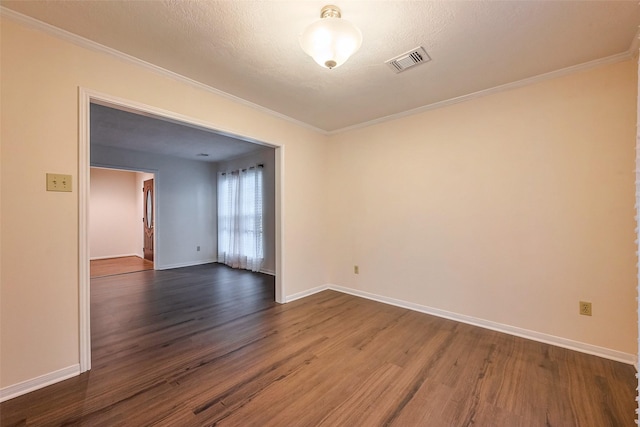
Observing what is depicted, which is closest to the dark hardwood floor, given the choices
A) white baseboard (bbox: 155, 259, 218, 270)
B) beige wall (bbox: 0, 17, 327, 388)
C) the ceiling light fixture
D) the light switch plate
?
beige wall (bbox: 0, 17, 327, 388)

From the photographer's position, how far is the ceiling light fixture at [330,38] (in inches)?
59.9

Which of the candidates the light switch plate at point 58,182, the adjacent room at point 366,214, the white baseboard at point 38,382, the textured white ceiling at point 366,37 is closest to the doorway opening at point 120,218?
the adjacent room at point 366,214

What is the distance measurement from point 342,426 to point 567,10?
2892mm

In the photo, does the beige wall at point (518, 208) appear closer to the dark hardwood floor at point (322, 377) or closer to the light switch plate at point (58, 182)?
the dark hardwood floor at point (322, 377)

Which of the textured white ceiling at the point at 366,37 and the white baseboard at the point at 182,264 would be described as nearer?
the textured white ceiling at the point at 366,37

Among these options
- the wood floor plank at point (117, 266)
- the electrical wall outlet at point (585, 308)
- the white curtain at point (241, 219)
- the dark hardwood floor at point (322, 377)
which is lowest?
the dark hardwood floor at point (322, 377)

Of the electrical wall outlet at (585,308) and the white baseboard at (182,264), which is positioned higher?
the electrical wall outlet at (585,308)

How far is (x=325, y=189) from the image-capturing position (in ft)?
13.6

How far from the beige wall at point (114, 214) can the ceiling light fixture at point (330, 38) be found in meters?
7.71

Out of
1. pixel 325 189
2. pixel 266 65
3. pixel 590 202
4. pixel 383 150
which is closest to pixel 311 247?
pixel 325 189

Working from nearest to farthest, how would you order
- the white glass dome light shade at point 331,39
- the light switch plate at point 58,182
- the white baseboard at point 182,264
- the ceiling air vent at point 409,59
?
the white glass dome light shade at point 331,39
the light switch plate at point 58,182
the ceiling air vent at point 409,59
the white baseboard at point 182,264

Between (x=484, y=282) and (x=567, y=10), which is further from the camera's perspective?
(x=484, y=282)

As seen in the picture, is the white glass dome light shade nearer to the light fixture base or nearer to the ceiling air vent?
the light fixture base

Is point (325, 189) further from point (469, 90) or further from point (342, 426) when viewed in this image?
point (342, 426)
